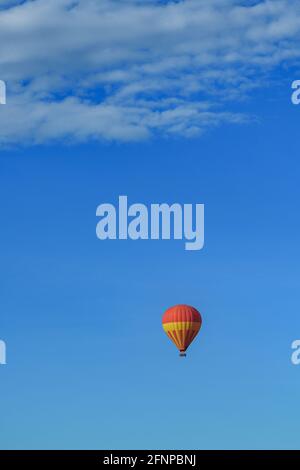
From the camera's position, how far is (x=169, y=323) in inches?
4916

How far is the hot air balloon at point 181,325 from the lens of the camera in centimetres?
12444

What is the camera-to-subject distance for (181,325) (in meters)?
124

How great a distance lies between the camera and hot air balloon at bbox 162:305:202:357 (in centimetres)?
12444
